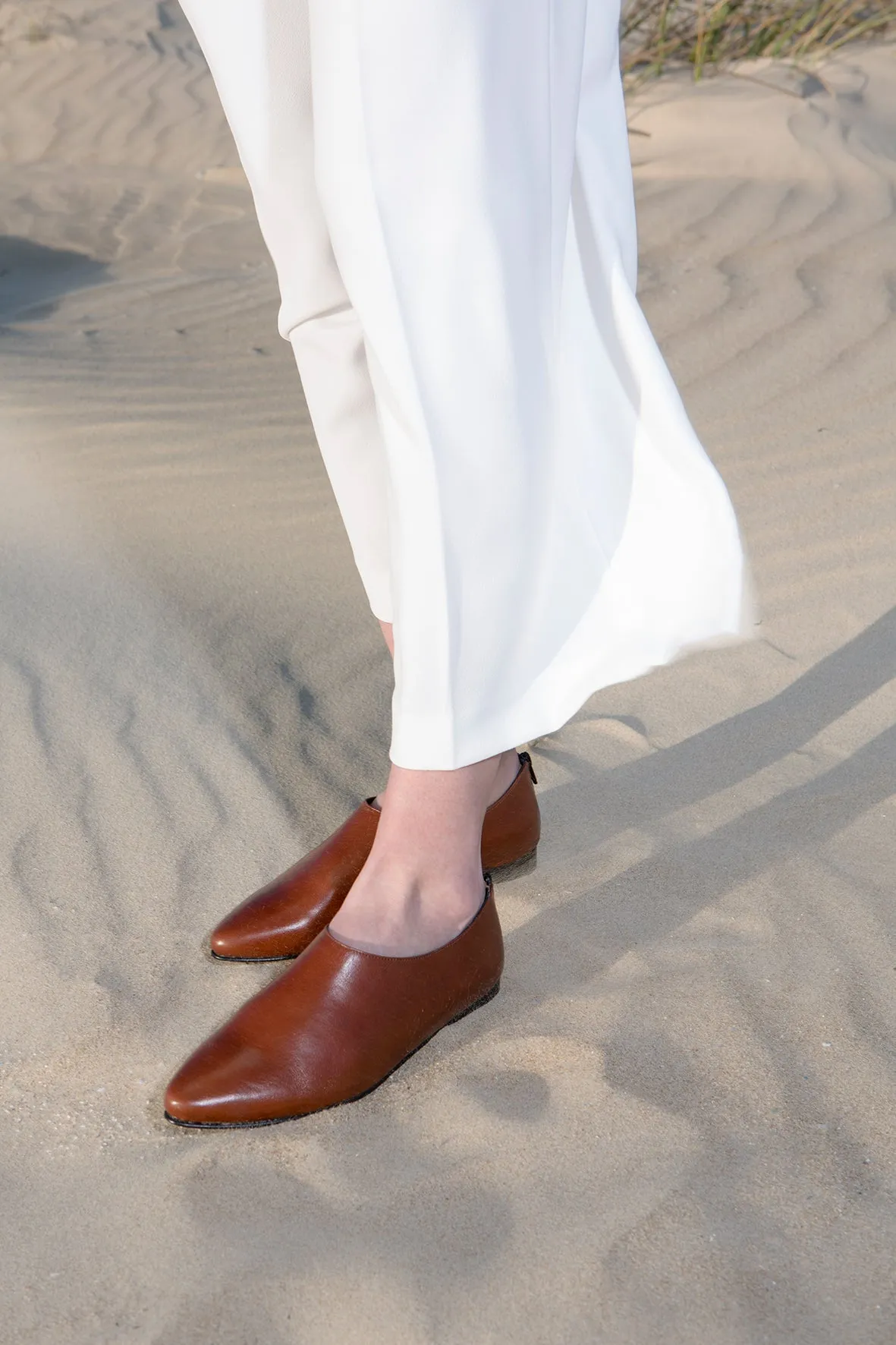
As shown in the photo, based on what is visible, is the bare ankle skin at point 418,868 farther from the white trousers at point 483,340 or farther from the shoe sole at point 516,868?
the shoe sole at point 516,868

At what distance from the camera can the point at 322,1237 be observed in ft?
3.15

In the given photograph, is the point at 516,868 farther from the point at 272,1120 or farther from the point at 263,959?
the point at 272,1120

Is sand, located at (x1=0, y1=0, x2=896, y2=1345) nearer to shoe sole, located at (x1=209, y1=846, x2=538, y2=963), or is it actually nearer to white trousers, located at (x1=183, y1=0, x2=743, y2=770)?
shoe sole, located at (x1=209, y1=846, x2=538, y2=963)

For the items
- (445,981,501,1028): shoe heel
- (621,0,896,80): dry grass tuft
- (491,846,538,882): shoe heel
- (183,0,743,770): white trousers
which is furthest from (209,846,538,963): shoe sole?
(621,0,896,80): dry grass tuft

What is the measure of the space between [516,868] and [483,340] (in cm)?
65

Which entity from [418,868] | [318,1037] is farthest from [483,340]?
[318,1037]

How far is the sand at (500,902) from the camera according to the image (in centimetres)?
93

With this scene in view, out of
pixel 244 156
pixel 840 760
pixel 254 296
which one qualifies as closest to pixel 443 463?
pixel 244 156

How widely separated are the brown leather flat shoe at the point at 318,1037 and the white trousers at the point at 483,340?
8.3 inches

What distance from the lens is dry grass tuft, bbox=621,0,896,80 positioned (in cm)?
463

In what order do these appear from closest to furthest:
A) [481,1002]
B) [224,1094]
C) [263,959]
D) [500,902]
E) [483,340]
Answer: [483,340] < [224,1094] < [481,1002] < [263,959] < [500,902]

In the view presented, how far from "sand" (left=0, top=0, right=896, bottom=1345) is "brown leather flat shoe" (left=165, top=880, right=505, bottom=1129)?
0.09 ft

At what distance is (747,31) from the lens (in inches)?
183

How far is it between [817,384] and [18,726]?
1939 millimetres
